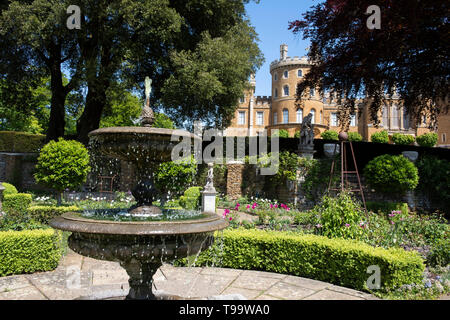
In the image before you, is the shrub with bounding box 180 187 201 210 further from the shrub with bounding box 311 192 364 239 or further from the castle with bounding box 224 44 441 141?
the castle with bounding box 224 44 441 141

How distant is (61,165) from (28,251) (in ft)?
22.8

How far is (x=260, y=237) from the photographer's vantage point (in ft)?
19.6

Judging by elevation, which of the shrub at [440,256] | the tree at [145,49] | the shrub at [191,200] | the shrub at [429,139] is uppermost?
the tree at [145,49]

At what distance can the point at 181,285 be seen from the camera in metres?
5.02

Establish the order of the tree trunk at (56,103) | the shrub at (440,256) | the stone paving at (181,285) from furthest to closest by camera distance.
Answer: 1. the tree trunk at (56,103)
2. the shrub at (440,256)
3. the stone paving at (181,285)

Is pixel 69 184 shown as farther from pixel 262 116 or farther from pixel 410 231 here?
pixel 262 116

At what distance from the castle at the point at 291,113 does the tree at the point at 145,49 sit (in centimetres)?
2312

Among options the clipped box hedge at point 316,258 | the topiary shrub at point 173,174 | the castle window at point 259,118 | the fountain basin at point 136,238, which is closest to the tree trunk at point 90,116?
the topiary shrub at point 173,174

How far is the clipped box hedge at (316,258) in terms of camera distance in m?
4.75

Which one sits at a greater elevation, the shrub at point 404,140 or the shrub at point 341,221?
the shrub at point 404,140

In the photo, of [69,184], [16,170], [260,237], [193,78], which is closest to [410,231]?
[260,237]

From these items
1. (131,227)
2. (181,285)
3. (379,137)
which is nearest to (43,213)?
(181,285)

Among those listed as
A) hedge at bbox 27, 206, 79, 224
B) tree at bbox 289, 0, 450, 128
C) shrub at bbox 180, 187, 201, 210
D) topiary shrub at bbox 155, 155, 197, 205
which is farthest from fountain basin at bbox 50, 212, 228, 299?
topiary shrub at bbox 155, 155, 197, 205

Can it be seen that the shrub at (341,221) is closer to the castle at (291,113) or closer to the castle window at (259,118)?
the castle at (291,113)
